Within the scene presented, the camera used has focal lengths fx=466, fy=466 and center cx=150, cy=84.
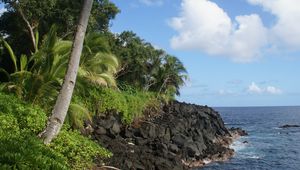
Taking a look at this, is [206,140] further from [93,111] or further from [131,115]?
[93,111]

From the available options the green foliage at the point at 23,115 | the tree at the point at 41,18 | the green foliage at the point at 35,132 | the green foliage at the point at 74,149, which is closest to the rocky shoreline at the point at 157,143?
the green foliage at the point at 74,149

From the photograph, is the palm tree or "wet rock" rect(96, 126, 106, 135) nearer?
"wet rock" rect(96, 126, 106, 135)

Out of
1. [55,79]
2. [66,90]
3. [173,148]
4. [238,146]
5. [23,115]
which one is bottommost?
[238,146]

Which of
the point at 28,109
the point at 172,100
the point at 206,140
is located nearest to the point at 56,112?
the point at 28,109

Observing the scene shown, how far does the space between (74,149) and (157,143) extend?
11609 millimetres

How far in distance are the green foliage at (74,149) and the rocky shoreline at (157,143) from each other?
3004mm

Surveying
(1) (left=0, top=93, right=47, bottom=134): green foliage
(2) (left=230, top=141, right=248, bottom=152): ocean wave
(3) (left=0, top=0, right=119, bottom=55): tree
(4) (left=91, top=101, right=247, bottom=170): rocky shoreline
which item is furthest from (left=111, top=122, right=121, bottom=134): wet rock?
(2) (left=230, top=141, right=248, bottom=152): ocean wave

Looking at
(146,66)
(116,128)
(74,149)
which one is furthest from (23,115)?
(146,66)

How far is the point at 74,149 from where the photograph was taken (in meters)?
13.3

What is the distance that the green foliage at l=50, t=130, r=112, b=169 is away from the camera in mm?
12812

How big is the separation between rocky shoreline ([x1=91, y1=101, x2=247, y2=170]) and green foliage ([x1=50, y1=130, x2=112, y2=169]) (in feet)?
9.86

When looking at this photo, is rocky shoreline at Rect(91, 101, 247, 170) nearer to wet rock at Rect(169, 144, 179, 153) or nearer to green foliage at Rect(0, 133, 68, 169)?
wet rock at Rect(169, 144, 179, 153)

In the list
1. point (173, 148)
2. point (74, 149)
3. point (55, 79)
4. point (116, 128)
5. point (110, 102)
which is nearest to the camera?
point (74, 149)

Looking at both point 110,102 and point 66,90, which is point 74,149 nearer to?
point 66,90
